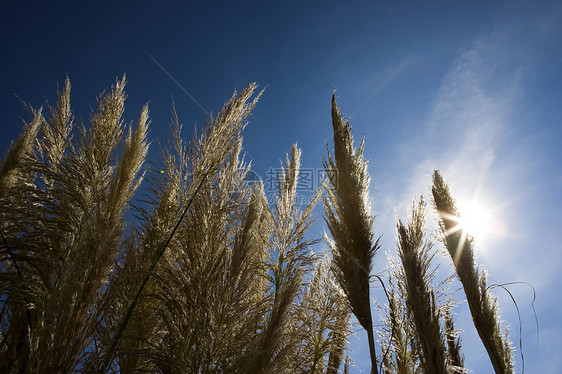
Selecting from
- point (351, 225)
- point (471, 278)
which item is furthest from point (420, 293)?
point (471, 278)

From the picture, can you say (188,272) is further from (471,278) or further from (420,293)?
(471,278)

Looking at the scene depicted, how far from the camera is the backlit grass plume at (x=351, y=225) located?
1.79 metres

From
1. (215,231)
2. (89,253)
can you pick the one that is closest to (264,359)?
(215,231)

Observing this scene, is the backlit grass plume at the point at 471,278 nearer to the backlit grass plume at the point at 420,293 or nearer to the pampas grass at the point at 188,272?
the pampas grass at the point at 188,272

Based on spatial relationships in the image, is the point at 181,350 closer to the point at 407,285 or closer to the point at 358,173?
the point at 407,285

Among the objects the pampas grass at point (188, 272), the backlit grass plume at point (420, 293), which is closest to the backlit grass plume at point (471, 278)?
the pampas grass at point (188, 272)

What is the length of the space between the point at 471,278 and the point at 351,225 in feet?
3.60

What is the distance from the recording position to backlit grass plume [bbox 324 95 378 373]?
1786mm

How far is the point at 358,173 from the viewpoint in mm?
2102

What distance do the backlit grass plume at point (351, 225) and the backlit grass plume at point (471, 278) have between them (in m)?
0.91

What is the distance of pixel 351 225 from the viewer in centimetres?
192

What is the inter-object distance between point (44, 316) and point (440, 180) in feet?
9.28

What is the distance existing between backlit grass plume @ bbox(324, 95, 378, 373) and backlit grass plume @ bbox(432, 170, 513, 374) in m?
0.91

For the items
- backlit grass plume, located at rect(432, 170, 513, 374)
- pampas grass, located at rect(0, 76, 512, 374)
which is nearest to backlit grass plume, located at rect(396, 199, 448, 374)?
pampas grass, located at rect(0, 76, 512, 374)
